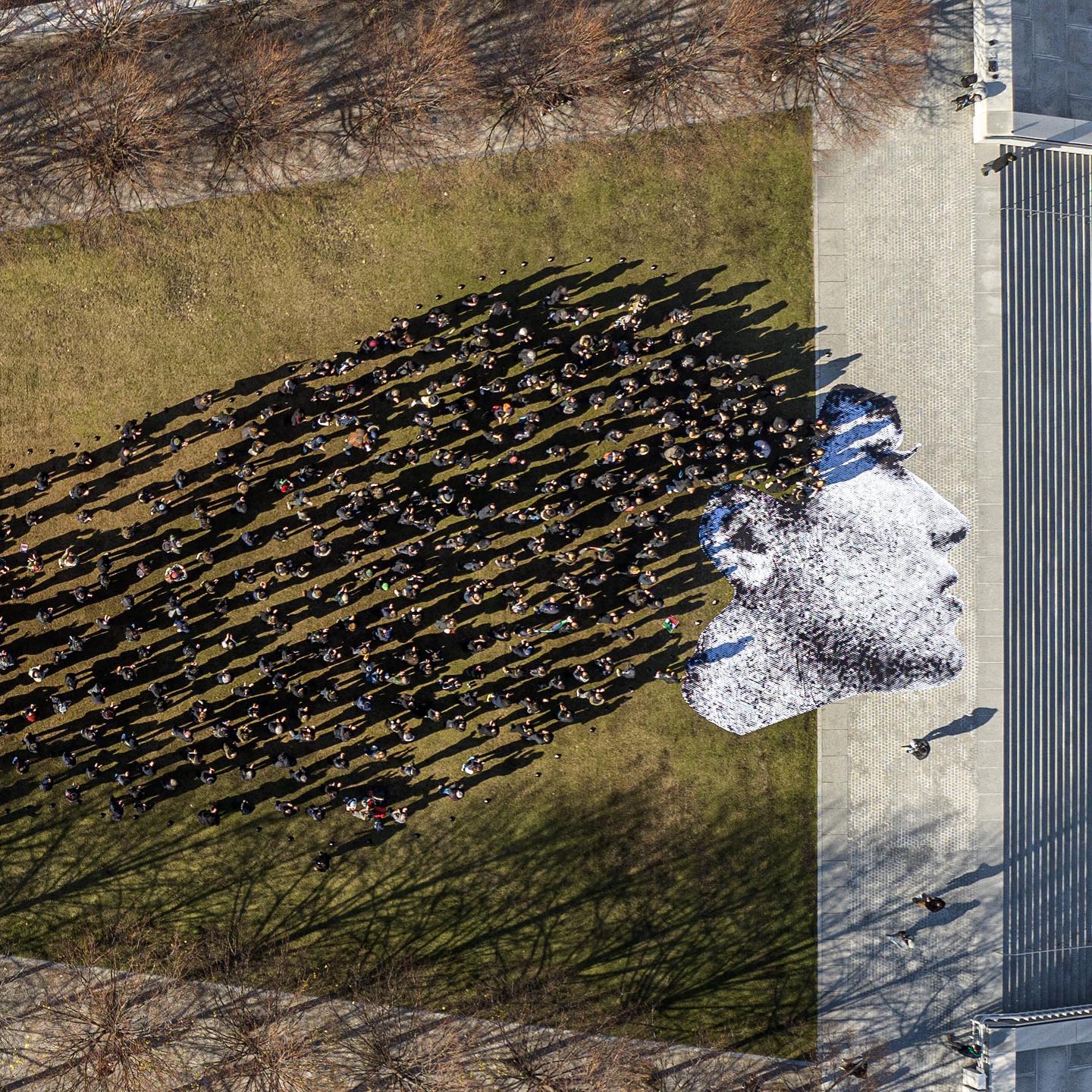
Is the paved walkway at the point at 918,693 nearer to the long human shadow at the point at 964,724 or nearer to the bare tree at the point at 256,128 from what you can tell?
the long human shadow at the point at 964,724

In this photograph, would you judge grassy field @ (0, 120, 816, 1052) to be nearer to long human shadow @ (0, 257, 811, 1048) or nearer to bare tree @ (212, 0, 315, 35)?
long human shadow @ (0, 257, 811, 1048)

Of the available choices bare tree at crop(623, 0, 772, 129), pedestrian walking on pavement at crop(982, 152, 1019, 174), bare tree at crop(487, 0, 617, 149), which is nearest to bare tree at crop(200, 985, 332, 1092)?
bare tree at crop(487, 0, 617, 149)

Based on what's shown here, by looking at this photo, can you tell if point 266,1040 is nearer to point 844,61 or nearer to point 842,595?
point 842,595

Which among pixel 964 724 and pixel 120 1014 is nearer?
pixel 120 1014

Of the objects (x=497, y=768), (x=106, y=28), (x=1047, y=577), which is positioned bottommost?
(x=497, y=768)

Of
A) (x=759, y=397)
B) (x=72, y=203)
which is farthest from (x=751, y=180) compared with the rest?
(x=72, y=203)

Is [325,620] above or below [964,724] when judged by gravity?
above

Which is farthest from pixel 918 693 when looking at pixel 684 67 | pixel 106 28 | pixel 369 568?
pixel 106 28
